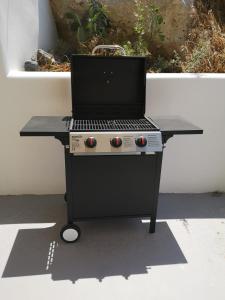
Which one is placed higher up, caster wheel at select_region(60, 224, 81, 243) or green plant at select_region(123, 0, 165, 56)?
green plant at select_region(123, 0, 165, 56)

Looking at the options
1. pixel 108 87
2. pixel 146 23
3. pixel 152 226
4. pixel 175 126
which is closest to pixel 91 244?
pixel 152 226

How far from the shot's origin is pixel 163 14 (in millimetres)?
3789

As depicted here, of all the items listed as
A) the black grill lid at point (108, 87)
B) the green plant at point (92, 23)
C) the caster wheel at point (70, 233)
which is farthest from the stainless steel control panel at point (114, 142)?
the green plant at point (92, 23)

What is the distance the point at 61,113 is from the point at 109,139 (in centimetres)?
84

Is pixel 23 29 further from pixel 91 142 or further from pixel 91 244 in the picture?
pixel 91 244

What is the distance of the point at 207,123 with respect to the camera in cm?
271

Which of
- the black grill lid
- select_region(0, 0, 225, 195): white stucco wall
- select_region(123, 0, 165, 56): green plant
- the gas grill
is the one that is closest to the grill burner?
the gas grill

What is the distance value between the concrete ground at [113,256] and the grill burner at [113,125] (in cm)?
85

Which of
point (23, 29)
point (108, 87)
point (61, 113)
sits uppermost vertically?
point (23, 29)

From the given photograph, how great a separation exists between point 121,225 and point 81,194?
0.54m

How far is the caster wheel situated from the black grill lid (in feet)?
2.66

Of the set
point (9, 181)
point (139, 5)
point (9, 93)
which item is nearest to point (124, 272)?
point (9, 181)

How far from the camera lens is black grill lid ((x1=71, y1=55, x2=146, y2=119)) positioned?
2.24 meters

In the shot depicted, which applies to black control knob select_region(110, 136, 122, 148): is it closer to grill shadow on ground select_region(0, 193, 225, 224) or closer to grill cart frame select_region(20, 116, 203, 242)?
grill cart frame select_region(20, 116, 203, 242)
